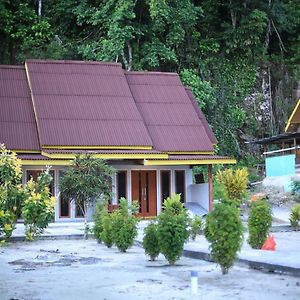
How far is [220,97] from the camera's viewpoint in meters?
40.0

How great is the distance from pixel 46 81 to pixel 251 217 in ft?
55.0

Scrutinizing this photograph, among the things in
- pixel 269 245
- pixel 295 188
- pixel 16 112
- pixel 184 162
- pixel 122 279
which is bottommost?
pixel 122 279

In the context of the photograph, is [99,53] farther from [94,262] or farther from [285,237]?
[94,262]

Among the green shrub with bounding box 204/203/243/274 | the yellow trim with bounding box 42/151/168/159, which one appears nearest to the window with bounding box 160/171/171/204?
the yellow trim with bounding box 42/151/168/159

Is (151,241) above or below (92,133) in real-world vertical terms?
below

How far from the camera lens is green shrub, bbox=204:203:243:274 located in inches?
415

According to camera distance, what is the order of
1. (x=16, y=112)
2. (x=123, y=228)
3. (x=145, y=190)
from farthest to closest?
(x=145, y=190), (x=16, y=112), (x=123, y=228)

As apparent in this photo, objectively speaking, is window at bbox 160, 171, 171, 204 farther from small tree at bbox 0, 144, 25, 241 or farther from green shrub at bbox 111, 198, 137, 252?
green shrub at bbox 111, 198, 137, 252

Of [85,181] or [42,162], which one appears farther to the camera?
[42,162]

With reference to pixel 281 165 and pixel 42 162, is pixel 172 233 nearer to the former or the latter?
pixel 42 162

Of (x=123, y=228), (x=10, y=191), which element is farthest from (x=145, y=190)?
(x=123, y=228)

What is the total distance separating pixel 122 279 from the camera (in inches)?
415

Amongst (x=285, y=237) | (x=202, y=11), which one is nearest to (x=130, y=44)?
(x=202, y=11)

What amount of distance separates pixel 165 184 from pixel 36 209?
1091 cm
